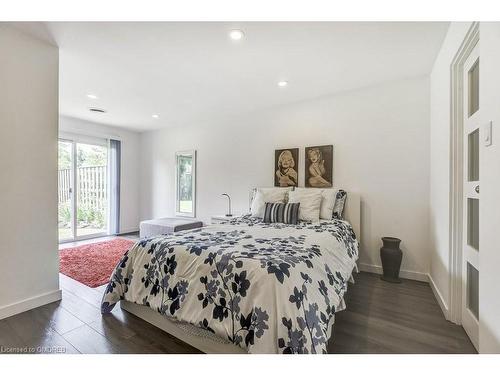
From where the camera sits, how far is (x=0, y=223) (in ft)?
6.45

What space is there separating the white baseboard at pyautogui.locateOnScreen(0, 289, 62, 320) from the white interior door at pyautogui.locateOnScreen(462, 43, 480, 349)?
10.9ft

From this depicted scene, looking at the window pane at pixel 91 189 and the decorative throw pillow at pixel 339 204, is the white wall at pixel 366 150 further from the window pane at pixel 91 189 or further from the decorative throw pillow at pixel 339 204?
the window pane at pixel 91 189

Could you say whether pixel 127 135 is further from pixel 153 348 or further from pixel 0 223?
pixel 153 348

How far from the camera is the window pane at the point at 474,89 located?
68.1 inches

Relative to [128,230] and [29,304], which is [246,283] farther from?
[128,230]

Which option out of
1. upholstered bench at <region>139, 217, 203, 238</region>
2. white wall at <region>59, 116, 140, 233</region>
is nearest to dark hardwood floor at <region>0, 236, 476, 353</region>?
upholstered bench at <region>139, 217, 203, 238</region>

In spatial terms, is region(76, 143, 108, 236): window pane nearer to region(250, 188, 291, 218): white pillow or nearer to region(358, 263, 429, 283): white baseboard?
region(250, 188, 291, 218): white pillow

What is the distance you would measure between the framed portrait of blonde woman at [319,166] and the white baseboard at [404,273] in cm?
114

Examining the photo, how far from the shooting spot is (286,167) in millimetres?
3775

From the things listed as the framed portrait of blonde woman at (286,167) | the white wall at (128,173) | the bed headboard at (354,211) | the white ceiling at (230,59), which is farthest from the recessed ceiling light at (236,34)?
the white wall at (128,173)

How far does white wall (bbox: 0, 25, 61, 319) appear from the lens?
6.54 ft

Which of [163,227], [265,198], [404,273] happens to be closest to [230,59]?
[265,198]

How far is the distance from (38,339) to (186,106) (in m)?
3.33
